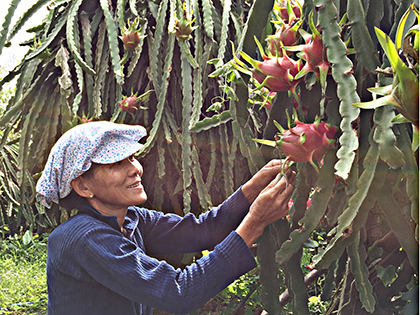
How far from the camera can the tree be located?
0.72 metres

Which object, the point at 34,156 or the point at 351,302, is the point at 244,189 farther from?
the point at 34,156

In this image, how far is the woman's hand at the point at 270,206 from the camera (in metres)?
1.02

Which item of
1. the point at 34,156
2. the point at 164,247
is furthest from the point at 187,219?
the point at 34,156

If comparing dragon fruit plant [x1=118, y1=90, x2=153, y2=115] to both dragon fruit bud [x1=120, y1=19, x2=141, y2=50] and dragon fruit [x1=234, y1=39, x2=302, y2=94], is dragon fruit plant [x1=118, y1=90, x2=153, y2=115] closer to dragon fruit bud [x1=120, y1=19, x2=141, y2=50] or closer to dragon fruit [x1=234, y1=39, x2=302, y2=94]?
dragon fruit bud [x1=120, y1=19, x2=141, y2=50]

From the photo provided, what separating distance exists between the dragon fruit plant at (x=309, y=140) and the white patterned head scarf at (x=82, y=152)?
1.66 feet

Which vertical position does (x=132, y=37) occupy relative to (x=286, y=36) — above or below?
above

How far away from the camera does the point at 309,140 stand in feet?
2.54

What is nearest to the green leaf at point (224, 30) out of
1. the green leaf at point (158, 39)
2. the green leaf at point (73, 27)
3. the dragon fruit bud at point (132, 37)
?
the green leaf at point (158, 39)

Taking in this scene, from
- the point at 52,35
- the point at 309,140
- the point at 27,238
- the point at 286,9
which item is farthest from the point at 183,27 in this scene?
the point at 27,238

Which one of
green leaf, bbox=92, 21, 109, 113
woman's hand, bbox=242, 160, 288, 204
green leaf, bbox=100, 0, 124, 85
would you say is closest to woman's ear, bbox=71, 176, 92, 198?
woman's hand, bbox=242, 160, 288, 204

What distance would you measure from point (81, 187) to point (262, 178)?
0.48 m

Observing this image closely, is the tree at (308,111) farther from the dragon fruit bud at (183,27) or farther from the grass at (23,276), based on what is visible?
the grass at (23,276)

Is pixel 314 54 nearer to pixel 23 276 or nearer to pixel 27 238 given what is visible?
pixel 23 276

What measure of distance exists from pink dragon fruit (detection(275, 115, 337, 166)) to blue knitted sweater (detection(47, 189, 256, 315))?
381 mm
